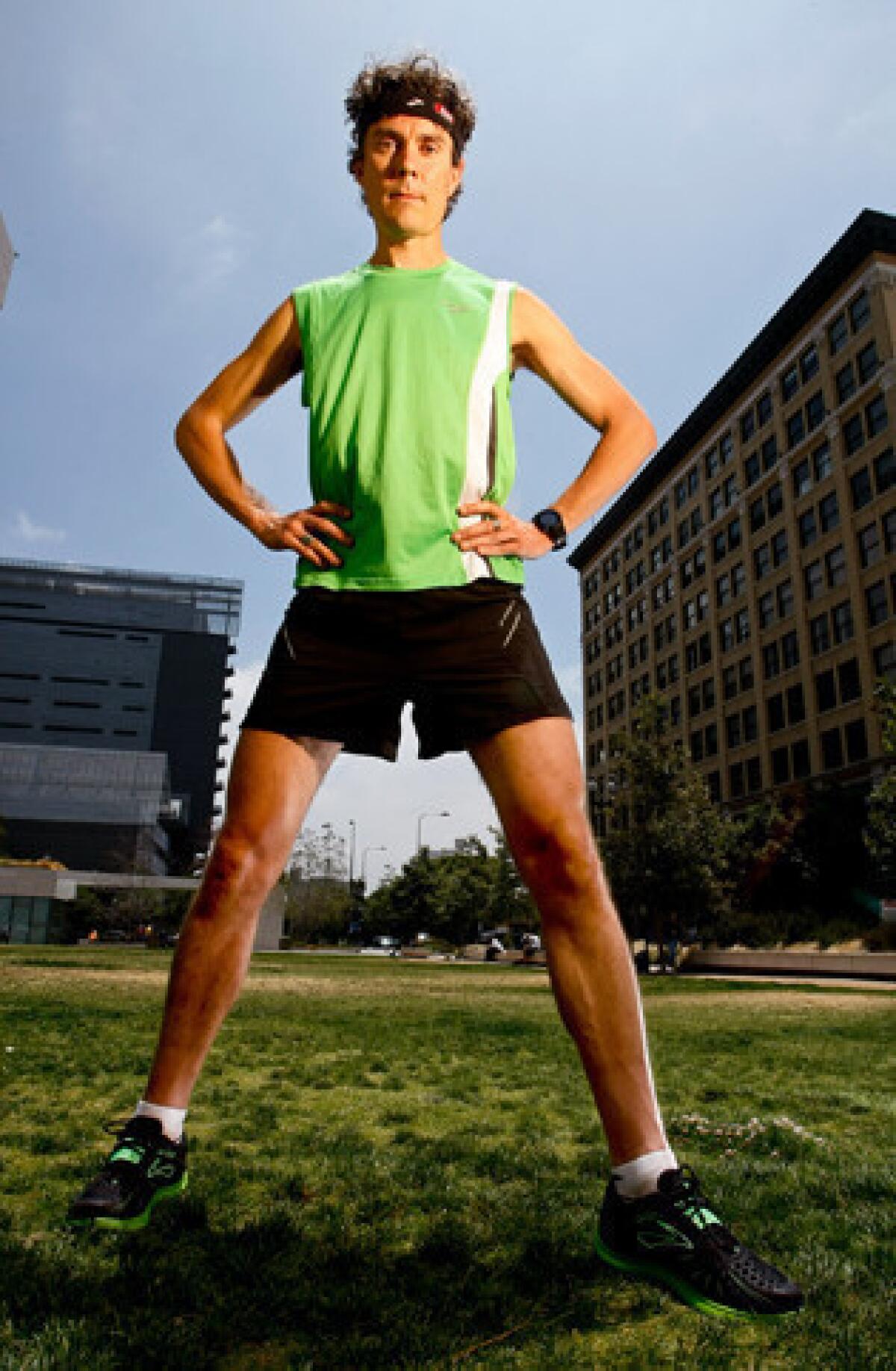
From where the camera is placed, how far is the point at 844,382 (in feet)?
174

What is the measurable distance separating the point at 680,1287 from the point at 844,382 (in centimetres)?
5910

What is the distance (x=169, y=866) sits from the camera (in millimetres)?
130375

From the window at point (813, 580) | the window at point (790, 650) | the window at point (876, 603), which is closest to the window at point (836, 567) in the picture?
the window at point (813, 580)

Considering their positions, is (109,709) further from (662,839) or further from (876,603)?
(662,839)

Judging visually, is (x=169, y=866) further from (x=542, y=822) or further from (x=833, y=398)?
(x=542, y=822)

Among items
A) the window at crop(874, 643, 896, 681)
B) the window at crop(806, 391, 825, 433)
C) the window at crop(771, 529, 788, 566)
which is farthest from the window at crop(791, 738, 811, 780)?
the window at crop(806, 391, 825, 433)

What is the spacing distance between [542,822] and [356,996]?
1470cm

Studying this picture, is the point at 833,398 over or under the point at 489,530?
over

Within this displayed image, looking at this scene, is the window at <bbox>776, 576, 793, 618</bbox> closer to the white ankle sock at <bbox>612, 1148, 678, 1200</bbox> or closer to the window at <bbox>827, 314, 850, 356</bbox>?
the window at <bbox>827, 314, 850, 356</bbox>

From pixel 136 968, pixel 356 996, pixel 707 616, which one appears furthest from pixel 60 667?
pixel 356 996

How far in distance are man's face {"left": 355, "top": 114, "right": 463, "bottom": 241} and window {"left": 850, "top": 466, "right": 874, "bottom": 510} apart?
53.0 m

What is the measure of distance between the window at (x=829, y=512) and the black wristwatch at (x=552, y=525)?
55.4 meters

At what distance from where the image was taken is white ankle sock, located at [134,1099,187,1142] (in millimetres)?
2387

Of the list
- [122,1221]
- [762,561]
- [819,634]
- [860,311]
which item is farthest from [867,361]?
[122,1221]
